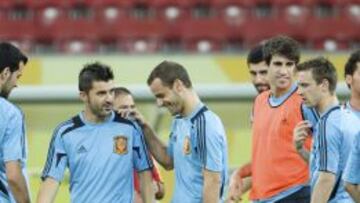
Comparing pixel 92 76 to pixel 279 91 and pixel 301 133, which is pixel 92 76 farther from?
pixel 301 133

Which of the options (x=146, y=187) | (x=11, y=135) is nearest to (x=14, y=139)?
(x=11, y=135)

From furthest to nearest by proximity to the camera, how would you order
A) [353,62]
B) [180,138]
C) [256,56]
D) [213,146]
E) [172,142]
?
1. [256,56]
2. [172,142]
3. [180,138]
4. [213,146]
5. [353,62]

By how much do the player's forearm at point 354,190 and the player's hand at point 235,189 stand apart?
4.75 feet

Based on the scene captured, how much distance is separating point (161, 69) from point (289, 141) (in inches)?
29.8


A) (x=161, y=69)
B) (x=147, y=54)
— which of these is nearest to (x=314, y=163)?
(x=161, y=69)

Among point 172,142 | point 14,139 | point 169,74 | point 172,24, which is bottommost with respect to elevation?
point 172,142

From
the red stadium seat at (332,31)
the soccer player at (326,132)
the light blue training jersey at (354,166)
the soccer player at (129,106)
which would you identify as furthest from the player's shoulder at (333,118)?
the red stadium seat at (332,31)

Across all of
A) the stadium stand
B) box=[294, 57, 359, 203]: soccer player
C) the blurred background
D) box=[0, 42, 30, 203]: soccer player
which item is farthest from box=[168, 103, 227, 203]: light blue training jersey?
the stadium stand

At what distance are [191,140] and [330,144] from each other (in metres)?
0.72

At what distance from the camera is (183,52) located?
1277 cm

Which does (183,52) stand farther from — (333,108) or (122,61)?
(333,108)

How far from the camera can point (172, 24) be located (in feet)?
44.0

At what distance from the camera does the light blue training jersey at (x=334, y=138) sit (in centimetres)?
501

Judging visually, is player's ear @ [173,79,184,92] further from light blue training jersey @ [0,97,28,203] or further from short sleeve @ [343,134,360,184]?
short sleeve @ [343,134,360,184]
